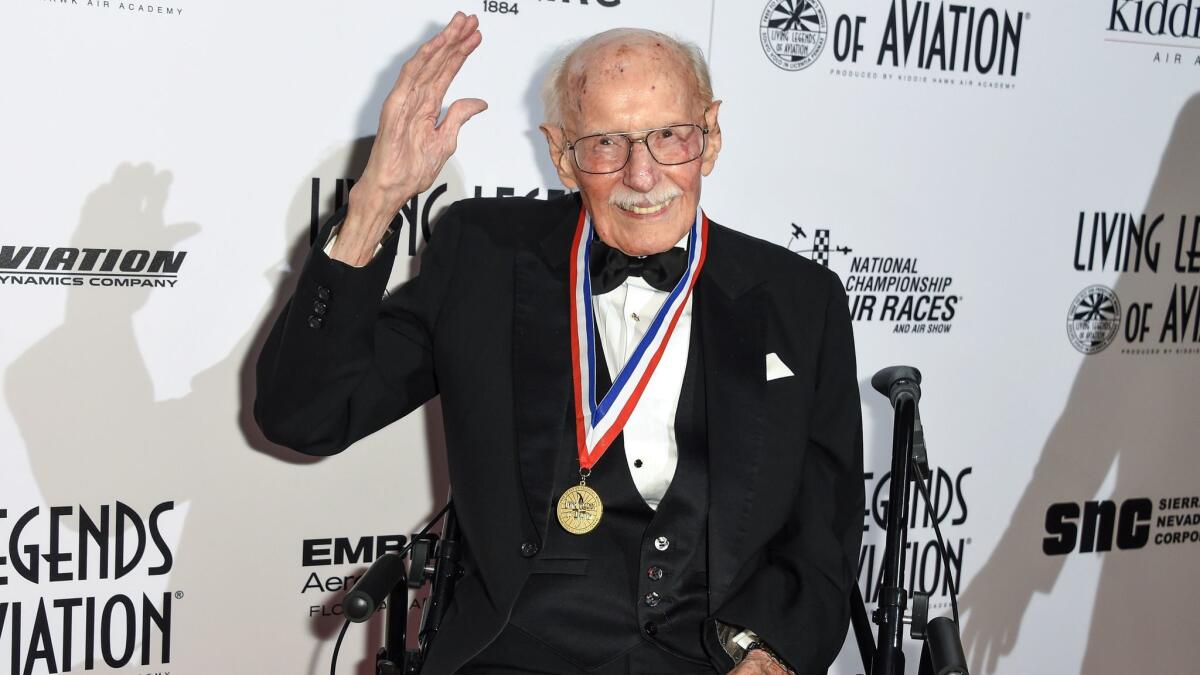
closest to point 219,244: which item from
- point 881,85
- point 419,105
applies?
point 419,105

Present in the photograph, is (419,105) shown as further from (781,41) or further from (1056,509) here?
(1056,509)

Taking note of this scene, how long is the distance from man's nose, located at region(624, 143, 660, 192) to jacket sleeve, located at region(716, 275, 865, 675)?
57cm

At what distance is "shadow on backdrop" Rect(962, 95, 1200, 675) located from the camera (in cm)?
424

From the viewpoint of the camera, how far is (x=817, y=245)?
381 centimetres

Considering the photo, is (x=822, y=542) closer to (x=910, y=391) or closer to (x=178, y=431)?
(x=910, y=391)

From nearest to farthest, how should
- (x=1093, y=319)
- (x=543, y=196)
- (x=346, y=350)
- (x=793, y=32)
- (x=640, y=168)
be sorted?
(x=346, y=350) < (x=640, y=168) < (x=543, y=196) < (x=793, y=32) < (x=1093, y=319)

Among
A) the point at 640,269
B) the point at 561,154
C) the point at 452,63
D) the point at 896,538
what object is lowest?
the point at 896,538

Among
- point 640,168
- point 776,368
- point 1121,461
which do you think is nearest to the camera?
point 640,168

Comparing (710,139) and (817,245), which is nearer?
(710,139)

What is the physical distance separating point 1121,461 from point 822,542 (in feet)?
7.40

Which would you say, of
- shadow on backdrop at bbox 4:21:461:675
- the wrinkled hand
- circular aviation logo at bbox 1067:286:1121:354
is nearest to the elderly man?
the wrinkled hand

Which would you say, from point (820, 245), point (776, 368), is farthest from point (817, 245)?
point (776, 368)

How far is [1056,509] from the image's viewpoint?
4297 millimetres

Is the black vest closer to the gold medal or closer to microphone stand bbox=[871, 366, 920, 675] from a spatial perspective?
the gold medal
